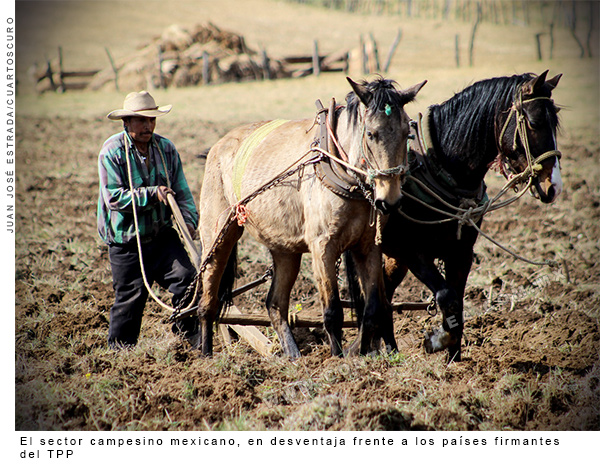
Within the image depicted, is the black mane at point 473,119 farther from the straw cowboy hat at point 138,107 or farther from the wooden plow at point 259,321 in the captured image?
the straw cowboy hat at point 138,107

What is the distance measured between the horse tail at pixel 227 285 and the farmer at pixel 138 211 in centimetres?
33

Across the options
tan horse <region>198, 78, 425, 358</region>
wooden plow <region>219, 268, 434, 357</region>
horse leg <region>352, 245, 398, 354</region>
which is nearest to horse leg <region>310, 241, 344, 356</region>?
tan horse <region>198, 78, 425, 358</region>

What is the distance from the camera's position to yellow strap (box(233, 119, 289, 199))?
5.03 meters

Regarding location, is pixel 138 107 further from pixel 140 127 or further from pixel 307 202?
pixel 307 202

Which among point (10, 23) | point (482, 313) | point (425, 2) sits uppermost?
point (425, 2)

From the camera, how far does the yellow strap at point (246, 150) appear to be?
5.03 meters

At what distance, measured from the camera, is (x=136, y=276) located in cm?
507


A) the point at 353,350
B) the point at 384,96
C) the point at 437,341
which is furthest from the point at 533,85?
the point at 353,350

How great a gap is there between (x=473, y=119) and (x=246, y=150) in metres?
1.82

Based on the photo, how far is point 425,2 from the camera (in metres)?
44.2

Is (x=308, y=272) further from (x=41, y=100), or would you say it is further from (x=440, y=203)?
(x=41, y=100)

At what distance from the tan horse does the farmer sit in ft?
0.91
